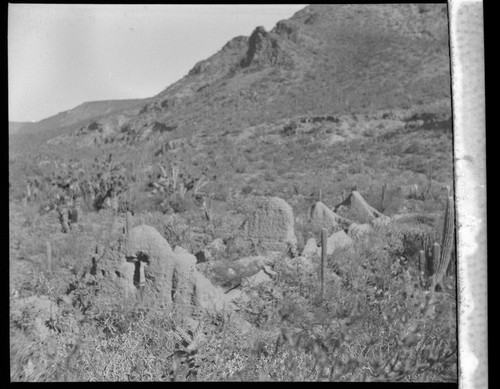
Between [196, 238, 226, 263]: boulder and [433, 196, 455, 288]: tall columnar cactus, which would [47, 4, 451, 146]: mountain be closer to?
[196, 238, 226, 263]: boulder

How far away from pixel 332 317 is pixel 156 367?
182cm

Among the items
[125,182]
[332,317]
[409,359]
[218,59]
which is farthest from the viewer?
[218,59]

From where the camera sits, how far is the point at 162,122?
701 cm

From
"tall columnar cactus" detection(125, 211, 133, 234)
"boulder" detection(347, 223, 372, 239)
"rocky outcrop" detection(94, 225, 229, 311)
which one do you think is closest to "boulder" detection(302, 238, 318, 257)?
"boulder" detection(347, 223, 372, 239)

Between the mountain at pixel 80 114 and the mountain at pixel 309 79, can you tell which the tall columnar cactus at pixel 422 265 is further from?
the mountain at pixel 80 114

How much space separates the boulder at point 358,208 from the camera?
19.7 ft

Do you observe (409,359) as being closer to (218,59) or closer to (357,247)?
(357,247)

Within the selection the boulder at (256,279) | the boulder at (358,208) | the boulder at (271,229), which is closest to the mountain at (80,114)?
the boulder at (271,229)

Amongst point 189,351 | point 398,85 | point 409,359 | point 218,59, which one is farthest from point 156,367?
point 398,85

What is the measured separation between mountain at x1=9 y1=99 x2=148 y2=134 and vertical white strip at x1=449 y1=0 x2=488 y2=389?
4.11 metres

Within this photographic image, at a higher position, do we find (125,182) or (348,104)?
(348,104)

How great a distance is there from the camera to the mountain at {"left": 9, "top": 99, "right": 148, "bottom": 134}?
6.09 meters

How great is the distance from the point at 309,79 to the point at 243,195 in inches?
91.9

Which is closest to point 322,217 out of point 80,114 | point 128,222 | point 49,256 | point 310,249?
point 310,249
